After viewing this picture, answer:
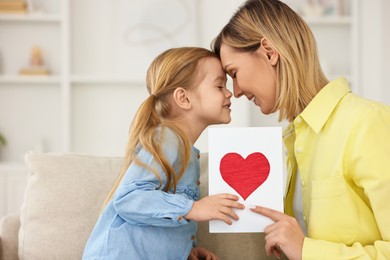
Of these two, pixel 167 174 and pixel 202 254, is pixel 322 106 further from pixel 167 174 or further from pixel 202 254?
pixel 202 254

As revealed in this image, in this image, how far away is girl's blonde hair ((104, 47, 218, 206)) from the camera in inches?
68.4

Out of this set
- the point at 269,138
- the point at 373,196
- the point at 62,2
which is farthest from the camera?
the point at 62,2

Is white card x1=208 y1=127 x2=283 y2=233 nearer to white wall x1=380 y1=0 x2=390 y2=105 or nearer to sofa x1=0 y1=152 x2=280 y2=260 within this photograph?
sofa x1=0 y1=152 x2=280 y2=260

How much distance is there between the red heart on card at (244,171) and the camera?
63.5 inches

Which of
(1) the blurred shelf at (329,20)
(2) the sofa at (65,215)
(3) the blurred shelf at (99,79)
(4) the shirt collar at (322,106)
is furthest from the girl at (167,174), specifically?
(1) the blurred shelf at (329,20)

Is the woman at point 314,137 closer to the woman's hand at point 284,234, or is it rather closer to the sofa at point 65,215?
the woman's hand at point 284,234

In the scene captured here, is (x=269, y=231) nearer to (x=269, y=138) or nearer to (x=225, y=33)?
(x=269, y=138)

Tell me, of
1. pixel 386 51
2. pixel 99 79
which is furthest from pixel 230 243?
pixel 386 51

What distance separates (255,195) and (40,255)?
0.76 m

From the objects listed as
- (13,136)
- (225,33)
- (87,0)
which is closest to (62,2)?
(87,0)

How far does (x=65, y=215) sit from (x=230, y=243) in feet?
1.75

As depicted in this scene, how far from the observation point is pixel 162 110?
6.32ft

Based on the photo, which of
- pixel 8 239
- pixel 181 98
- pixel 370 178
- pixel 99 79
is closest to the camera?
pixel 370 178

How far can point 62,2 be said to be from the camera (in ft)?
15.0
